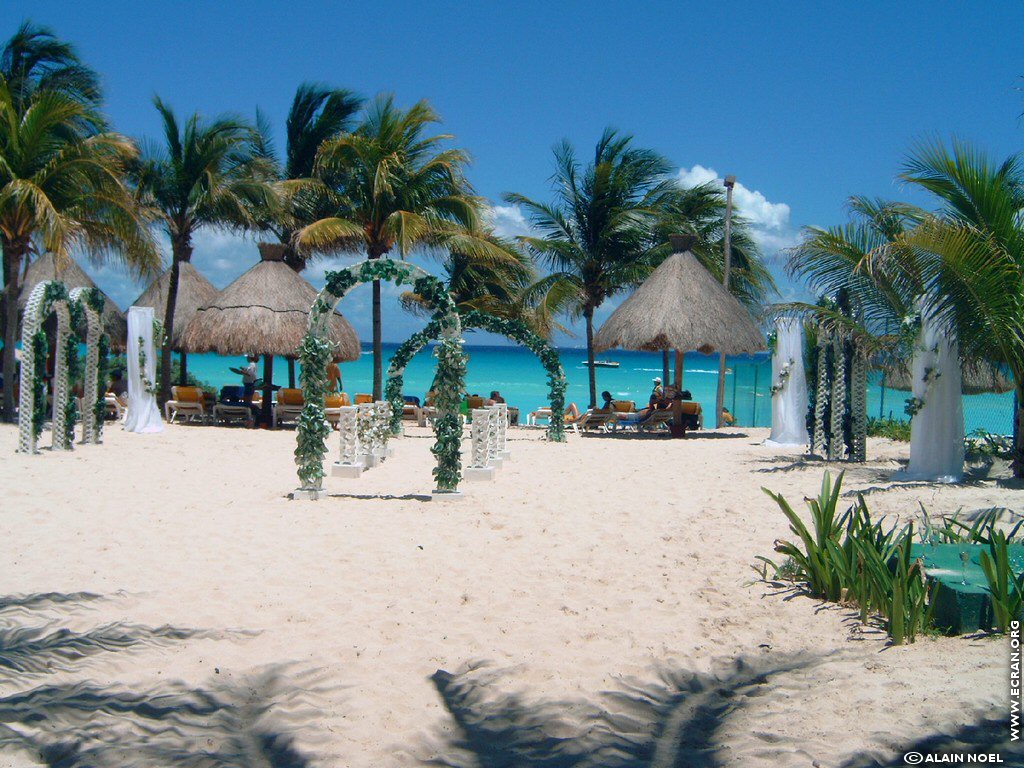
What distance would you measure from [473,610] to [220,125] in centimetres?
1550

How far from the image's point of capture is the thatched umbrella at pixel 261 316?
17.6 meters

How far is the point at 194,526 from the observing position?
7527 millimetres

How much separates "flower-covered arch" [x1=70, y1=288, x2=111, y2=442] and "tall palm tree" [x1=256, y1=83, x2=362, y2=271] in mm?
6466

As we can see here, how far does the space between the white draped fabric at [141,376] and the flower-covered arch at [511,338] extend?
165 inches

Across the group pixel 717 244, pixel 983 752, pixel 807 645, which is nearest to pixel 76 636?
pixel 807 645

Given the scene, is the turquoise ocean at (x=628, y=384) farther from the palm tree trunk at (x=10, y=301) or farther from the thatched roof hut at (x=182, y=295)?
the palm tree trunk at (x=10, y=301)

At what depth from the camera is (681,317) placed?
55.5 feet

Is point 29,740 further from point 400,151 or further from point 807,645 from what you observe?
point 400,151

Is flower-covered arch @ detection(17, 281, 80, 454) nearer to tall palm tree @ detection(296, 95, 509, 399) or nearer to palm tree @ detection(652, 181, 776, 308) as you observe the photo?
tall palm tree @ detection(296, 95, 509, 399)

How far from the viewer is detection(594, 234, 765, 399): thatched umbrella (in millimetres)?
16812

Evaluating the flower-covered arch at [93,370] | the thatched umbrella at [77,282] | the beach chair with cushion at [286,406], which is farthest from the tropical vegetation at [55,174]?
the thatched umbrella at [77,282]

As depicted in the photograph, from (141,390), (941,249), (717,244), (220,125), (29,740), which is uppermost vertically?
(220,125)

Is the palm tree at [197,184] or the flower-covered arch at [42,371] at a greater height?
the palm tree at [197,184]

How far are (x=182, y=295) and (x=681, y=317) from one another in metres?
12.6
